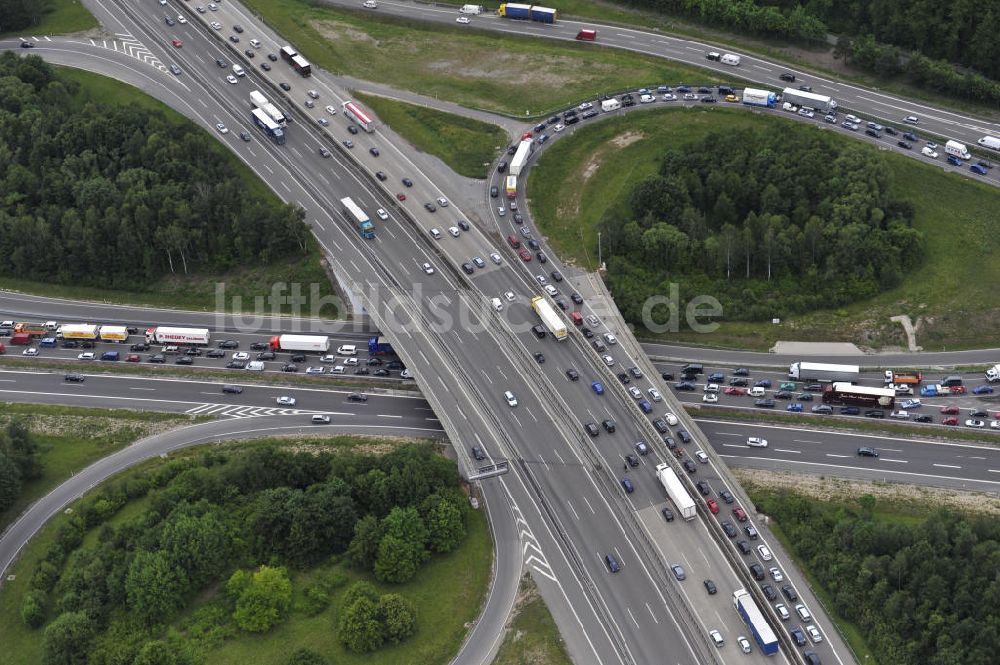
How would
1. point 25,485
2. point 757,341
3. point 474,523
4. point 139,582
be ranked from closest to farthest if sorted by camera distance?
1. point 139,582
2. point 474,523
3. point 25,485
4. point 757,341

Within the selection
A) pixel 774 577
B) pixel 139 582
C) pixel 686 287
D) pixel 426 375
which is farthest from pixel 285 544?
pixel 686 287

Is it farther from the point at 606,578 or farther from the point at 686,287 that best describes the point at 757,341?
the point at 606,578

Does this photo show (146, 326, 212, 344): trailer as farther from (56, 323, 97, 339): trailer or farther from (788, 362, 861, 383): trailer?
(788, 362, 861, 383): trailer

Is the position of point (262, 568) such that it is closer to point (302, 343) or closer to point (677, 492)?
point (302, 343)

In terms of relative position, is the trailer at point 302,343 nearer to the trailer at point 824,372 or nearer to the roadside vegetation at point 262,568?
the roadside vegetation at point 262,568

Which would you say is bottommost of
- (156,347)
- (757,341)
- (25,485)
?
(25,485)

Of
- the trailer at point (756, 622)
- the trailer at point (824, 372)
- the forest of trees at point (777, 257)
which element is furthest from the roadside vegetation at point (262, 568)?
the trailer at point (824, 372)

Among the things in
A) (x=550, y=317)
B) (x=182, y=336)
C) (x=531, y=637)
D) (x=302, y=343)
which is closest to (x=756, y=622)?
(x=531, y=637)
